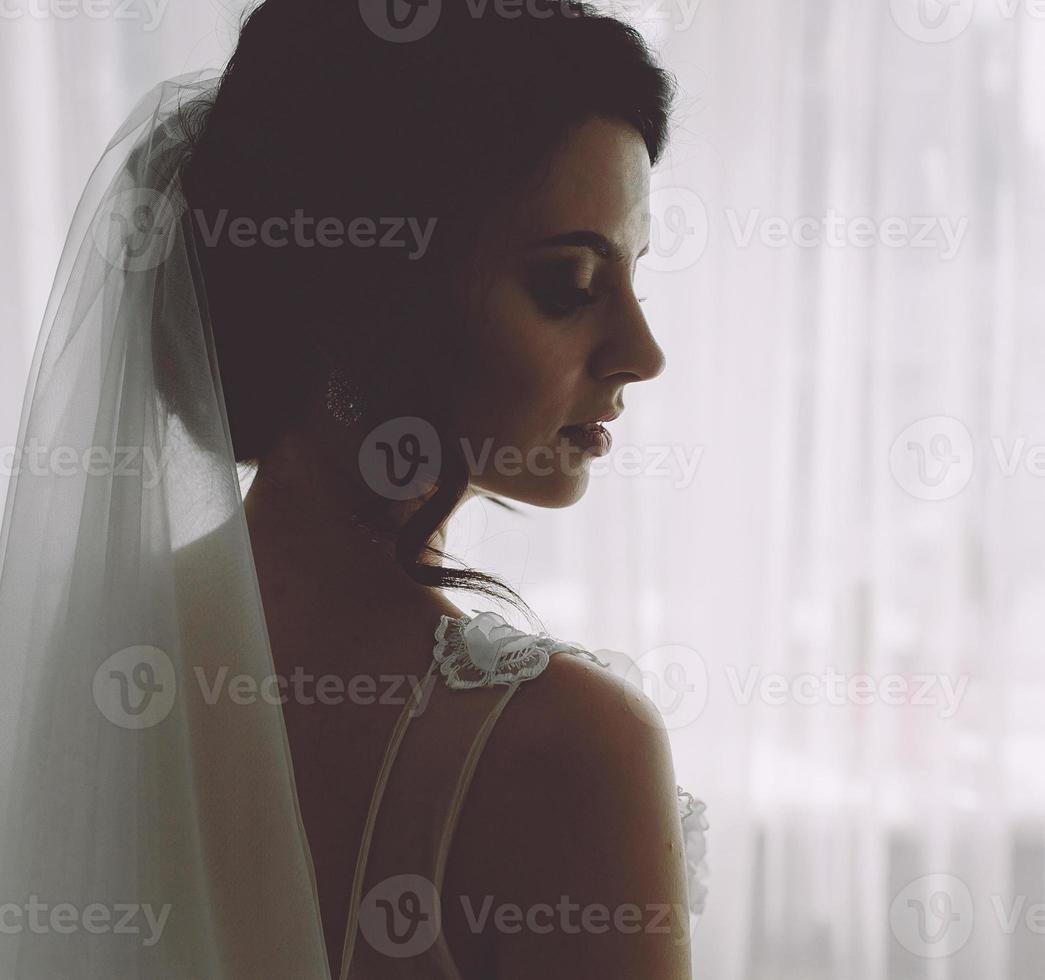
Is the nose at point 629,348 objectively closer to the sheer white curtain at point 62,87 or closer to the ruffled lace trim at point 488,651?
the ruffled lace trim at point 488,651

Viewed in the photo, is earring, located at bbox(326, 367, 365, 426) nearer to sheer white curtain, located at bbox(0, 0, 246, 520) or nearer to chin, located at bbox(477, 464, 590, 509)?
chin, located at bbox(477, 464, 590, 509)

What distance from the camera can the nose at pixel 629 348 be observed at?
27.3 inches

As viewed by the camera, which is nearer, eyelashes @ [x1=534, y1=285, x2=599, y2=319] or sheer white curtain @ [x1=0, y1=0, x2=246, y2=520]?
eyelashes @ [x1=534, y1=285, x2=599, y2=319]

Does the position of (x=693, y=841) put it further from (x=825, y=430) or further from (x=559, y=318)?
(x=825, y=430)

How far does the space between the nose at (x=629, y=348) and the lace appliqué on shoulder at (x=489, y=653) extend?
0.21 meters

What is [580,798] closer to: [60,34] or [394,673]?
[394,673]

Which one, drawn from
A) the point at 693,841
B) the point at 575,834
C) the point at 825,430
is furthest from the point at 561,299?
the point at 825,430

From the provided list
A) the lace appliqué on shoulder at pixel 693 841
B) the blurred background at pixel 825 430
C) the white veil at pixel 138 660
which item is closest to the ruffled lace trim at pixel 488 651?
the white veil at pixel 138 660

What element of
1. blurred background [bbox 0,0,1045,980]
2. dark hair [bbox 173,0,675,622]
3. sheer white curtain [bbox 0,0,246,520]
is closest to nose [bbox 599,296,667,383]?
dark hair [bbox 173,0,675,622]

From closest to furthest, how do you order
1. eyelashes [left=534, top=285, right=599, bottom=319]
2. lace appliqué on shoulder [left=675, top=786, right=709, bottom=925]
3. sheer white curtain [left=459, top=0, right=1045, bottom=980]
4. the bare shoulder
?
the bare shoulder
eyelashes [left=534, top=285, right=599, bottom=319]
lace appliqué on shoulder [left=675, top=786, right=709, bottom=925]
sheer white curtain [left=459, top=0, right=1045, bottom=980]

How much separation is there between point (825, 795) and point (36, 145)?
1.91m

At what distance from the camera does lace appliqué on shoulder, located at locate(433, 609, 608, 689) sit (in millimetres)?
586

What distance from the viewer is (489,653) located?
1.94 ft

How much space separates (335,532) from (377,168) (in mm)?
244
